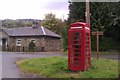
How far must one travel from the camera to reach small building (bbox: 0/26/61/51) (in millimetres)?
47531

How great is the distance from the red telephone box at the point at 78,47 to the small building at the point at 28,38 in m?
33.0

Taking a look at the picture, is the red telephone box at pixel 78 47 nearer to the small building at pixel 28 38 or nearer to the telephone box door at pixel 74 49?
the telephone box door at pixel 74 49

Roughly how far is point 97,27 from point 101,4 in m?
2.93

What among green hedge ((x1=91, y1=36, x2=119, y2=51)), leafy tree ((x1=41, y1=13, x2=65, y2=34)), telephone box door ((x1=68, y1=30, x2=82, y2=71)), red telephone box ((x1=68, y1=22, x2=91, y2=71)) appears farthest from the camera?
leafy tree ((x1=41, y1=13, x2=65, y2=34))

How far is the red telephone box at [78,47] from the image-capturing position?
12.2 metres

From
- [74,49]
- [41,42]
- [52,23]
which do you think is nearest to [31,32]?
[41,42]

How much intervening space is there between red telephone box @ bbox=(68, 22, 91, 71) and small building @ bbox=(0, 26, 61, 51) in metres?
33.0

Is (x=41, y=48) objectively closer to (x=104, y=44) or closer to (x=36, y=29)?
(x=36, y=29)

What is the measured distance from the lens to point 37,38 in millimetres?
48188

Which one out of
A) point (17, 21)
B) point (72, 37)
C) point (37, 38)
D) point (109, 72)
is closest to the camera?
point (109, 72)

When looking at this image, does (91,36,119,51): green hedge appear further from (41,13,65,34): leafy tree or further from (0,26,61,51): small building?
(41,13,65,34): leafy tree

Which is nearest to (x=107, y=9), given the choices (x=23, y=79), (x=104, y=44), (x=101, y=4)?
(x=101, y=4)

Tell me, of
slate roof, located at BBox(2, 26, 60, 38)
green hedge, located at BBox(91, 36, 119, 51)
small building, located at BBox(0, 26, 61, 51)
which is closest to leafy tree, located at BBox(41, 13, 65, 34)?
small building, located at BBox(0, 26, 61, 51)

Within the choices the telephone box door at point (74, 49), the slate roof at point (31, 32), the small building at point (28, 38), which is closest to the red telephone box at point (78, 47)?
the telephone box door at point (74, 49)
